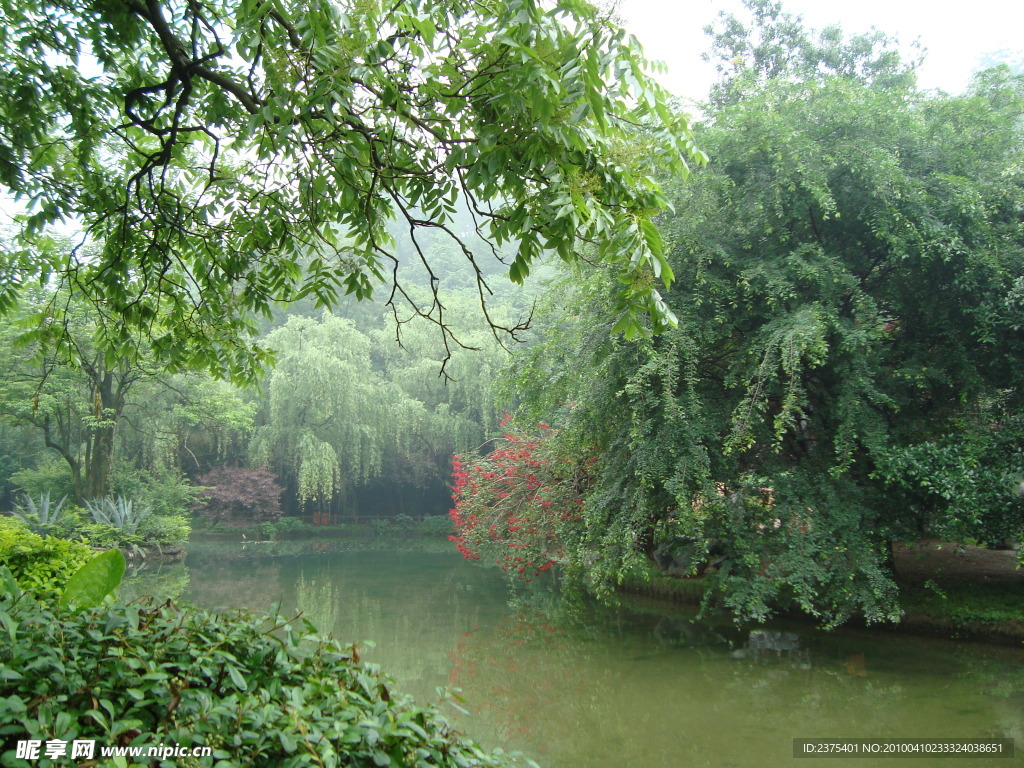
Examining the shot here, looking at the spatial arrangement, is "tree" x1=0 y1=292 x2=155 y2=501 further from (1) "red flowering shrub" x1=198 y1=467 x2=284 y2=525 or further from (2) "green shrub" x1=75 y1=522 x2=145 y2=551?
(1) "red flowering shrub" x1=198 y1=467 x2=284 y2=525

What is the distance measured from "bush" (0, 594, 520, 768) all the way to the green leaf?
0.57 feet

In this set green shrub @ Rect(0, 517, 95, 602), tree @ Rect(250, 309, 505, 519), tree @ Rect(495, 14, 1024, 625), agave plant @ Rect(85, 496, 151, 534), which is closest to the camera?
green shrub @ Rect(0, 517, 95, 602)

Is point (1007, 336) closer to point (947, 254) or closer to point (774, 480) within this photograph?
point (947, 254)

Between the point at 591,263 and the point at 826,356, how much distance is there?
4538mm

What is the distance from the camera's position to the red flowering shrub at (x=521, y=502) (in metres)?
8.00

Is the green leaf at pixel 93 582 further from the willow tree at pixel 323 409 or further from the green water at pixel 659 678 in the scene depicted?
the willow tree at pixel 323 409

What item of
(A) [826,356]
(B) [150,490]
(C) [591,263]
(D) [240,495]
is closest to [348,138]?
(C) [591,263]

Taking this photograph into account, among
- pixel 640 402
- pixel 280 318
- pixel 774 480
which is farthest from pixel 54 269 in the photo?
pixel 280 318

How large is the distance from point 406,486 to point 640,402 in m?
17.3

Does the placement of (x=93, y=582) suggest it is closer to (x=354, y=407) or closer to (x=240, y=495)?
(x=354, y=407)

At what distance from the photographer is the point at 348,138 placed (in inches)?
89.4

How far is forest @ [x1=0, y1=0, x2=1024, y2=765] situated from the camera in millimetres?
2205

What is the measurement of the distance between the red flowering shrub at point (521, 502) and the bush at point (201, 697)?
580 cm

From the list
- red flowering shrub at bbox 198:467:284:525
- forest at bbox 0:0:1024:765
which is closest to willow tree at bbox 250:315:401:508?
red flowering shrub at bbox 198:467:284:525
